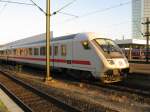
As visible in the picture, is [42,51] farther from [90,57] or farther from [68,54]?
[90,57]

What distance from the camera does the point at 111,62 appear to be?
17141mm

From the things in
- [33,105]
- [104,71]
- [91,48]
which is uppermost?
[91,48]

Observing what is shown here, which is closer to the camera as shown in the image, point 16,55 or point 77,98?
point 77,98

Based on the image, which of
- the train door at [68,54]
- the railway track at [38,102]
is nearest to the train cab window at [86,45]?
the train door at [68,54]

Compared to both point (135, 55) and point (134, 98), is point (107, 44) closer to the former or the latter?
point (134, 98)

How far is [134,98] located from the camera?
1326cm

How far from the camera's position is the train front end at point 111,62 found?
1691 cm

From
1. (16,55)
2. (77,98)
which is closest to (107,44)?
(77,98)

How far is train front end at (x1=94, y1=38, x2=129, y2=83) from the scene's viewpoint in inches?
666

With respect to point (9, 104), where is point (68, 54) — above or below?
above

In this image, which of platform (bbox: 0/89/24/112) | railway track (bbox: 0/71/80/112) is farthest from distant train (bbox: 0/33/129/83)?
platform (bbox: 0/89/24/112)

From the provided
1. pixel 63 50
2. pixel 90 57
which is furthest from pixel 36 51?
pixel 90 57

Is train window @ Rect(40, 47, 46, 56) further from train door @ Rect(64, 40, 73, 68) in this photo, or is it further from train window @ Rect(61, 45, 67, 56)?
train door @ Rect(64, 40, 73, 68)

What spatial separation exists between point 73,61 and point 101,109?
912 centimetres
